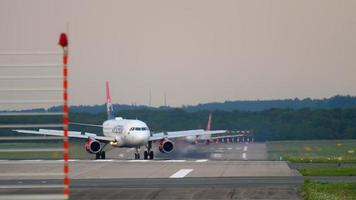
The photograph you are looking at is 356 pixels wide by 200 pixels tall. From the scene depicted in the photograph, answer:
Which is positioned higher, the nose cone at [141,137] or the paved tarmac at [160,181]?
the nose cone at [141,137]

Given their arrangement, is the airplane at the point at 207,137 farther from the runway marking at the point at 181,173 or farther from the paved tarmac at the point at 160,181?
the runway marking at the point at 181,173

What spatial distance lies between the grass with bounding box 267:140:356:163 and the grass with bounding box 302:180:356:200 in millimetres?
28250

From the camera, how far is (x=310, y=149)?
68.3 metres

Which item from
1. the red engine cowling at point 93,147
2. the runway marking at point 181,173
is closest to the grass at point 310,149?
the red engine cowling at point 93,147

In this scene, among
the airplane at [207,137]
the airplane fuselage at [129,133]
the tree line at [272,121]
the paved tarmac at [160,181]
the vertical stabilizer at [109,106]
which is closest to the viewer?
the paved tarmac at [160,181]

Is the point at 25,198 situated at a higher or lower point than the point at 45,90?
lower

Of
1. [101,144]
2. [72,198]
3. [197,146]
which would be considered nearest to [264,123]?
[197,146]

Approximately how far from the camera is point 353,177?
3459 centimetres

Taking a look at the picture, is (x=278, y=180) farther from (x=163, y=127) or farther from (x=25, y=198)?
(x=163, y=127)

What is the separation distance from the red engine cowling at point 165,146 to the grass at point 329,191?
3281cm

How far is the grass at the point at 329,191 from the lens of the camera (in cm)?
2318

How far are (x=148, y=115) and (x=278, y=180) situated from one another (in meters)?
46.4

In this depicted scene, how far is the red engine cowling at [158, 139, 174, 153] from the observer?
203 feet

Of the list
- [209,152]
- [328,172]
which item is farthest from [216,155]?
[328,172]
